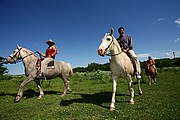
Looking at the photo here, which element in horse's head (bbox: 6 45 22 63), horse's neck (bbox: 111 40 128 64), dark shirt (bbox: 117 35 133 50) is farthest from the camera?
horse's head (bbox: 6 45 22 63)

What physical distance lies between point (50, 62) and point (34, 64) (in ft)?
3.18

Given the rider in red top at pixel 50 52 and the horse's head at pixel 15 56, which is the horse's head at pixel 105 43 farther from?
the horse's head at pixel 15 56

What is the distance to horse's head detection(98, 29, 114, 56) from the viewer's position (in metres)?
5.66

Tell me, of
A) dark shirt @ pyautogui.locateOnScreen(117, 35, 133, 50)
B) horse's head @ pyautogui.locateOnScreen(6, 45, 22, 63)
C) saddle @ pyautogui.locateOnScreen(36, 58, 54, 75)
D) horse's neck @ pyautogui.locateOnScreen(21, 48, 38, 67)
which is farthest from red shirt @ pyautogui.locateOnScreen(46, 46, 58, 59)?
dark shirt @ pyautogui.locateOnScreen(117, 35, 133, 50)

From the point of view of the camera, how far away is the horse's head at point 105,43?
566cm

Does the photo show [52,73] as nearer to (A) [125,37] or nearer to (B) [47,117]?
(B) [47,117]

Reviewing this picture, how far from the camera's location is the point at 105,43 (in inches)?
236

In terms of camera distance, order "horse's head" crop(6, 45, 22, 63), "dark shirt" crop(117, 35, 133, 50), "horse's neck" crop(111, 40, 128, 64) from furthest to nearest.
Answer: "horse's head" crop(6, 45, 22, 63)
"dark shirt" crop(117, 35, 133, 50)
"horse's neck" crop(111, 40, 128, 64)

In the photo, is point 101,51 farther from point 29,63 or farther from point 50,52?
point 29,63

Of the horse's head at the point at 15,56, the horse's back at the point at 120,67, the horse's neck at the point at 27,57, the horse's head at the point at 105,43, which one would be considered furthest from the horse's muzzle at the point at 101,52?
the horse's head at the point at 15,56

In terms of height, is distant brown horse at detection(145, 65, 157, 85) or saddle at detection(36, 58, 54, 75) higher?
saddle at detection(36, 58, 54, 75)

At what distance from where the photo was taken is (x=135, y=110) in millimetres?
5824

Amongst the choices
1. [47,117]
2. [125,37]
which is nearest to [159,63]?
[125,37]

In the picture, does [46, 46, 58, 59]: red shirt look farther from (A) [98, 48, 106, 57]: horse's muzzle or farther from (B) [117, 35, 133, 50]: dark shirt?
(A) [98, 48, 106, 57]: horse's muzzle
